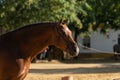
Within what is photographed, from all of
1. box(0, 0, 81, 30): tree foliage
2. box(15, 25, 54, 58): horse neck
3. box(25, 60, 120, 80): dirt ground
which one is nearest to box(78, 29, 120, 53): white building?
box(25, 60, 120, 80): dirt ground

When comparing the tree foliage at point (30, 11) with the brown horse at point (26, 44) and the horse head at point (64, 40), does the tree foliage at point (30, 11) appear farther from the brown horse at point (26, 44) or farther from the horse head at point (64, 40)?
the horse head at point (64, 40)

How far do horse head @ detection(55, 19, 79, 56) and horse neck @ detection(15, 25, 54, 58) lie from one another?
146mm

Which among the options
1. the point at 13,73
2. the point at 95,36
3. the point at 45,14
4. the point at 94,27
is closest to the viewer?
the point at 13,73

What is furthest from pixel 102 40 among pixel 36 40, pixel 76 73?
pixel 36 40

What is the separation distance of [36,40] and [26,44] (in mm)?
174

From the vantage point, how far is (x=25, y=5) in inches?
728

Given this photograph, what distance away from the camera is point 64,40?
5.98 m

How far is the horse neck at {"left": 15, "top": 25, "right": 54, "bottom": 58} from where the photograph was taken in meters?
6.08

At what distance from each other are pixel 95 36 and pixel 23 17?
81.8 feet

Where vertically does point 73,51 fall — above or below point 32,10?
below

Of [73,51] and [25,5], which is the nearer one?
[73,51]

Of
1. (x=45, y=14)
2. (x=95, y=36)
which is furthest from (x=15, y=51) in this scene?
(x=95, y=36)

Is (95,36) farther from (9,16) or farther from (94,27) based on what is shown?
(9,16)

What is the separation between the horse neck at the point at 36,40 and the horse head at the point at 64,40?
0.48 feet
